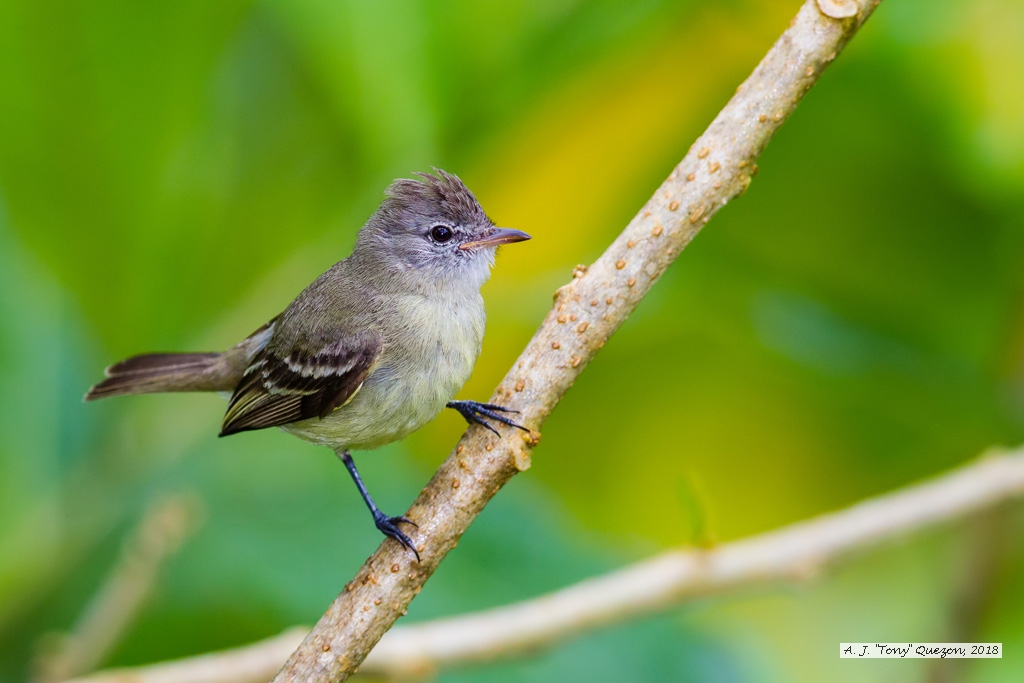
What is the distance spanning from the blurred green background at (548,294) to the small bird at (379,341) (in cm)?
15

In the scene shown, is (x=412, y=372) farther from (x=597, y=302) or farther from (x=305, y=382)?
(x=597, y=302)

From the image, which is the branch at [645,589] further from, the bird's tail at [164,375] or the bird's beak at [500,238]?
the bird's beak at [500,238]

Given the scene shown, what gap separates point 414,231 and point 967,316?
5.64ft

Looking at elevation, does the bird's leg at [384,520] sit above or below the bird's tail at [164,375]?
below

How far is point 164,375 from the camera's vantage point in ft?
10.5

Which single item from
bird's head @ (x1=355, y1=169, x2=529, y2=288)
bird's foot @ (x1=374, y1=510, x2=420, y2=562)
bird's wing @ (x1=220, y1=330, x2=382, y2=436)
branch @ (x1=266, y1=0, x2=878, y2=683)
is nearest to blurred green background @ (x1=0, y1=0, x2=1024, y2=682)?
bird's head @ (x1=355, y1=169, x2=529, y2=288)

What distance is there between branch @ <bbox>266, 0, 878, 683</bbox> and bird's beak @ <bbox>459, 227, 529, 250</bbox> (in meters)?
0.60

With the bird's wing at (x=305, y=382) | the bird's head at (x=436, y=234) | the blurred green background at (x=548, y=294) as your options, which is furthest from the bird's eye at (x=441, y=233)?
the bird's wing at (x=305, y=382)

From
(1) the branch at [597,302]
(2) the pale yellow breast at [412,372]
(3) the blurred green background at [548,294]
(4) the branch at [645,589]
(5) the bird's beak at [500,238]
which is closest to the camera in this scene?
(1) the branch at [597,302]

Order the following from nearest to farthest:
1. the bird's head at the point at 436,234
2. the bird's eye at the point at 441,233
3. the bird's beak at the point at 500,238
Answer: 1. the bird's beak at the point at 500,238
2. the bird's head at the point at 436,234
3. the bird's eye at the point at 441,233

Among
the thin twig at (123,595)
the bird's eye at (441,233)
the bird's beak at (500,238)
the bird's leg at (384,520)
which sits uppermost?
the bird's eye at (441,233)

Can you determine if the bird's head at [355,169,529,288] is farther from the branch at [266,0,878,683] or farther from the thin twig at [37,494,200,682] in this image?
the thin twig at [37,494,200,682]

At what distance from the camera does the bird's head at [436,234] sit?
2.96 metres

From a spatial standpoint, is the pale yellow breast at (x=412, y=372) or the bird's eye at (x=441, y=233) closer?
the pale yellow breast at (x=412, y=372)
